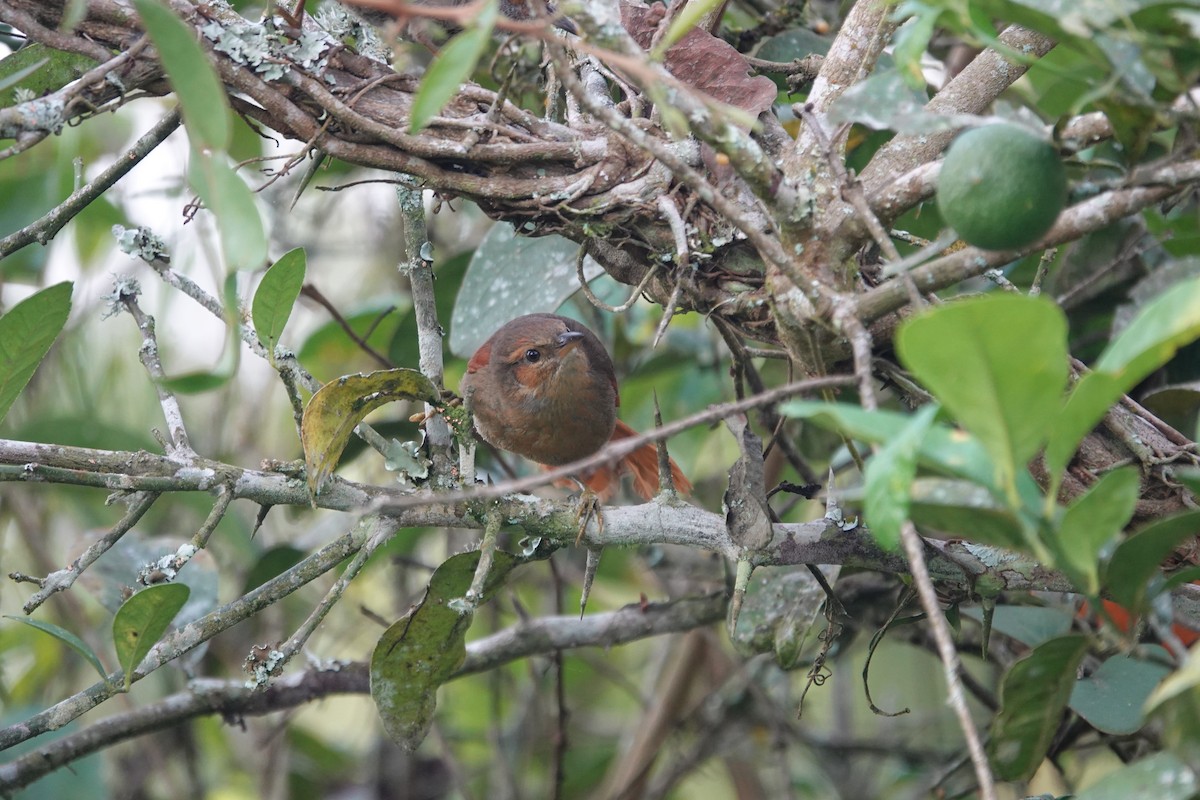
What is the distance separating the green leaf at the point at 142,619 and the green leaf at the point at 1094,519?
4.12 feet

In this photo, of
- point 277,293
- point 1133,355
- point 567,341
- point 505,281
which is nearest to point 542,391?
point 567,341

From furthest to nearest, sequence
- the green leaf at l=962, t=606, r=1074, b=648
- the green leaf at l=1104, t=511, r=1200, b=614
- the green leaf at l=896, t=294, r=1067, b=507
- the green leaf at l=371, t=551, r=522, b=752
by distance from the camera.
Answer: the green leaf at l=962, t=606, r=1074, b=648, the green leaf at l=371, t=551, r=522, b=752, the green leaf at l=1104, t=511, r=1200, b=614, the green leaf at l=896, t=294, r=1067, b=507

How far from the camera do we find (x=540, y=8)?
Answer: 49.2 inches

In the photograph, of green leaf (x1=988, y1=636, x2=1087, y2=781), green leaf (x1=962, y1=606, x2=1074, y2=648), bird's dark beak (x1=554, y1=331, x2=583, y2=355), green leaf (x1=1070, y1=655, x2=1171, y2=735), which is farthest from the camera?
bird's dark beak (x1=554, y1=331, x2=583, y2=355)

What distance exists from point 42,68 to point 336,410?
77cm

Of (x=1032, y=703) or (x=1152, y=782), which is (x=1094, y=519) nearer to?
(x=1152, y=782)

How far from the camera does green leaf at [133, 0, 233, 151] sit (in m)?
1.02

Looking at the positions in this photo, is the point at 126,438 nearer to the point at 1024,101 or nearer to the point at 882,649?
the point at 1024,101

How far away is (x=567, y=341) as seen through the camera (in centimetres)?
313

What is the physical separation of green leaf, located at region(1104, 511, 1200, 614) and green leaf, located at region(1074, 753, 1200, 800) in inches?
7.1

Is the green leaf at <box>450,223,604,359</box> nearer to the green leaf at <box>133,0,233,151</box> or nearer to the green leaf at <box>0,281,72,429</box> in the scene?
the green leaf at <box>0,281,72,429</box>

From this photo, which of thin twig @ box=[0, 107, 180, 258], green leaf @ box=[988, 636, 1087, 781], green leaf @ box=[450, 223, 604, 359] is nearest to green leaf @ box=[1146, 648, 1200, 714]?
green leaf @ box=[988, 636, 1087, 781]

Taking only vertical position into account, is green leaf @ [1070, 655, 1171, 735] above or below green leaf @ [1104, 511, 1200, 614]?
below

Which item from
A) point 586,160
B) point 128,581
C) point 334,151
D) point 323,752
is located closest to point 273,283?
point 334,151
